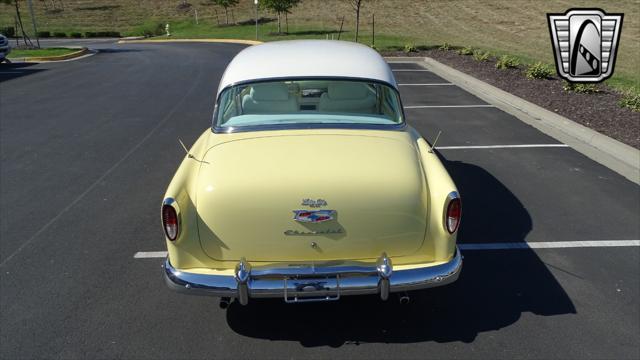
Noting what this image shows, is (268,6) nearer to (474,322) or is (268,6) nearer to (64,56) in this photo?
(64,56)

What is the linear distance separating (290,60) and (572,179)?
4642mm

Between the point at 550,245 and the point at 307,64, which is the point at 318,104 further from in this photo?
the point at 550,245

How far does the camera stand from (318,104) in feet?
16.1

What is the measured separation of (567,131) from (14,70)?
19091 mm

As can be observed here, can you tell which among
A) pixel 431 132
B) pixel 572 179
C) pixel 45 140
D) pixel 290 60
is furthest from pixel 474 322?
pixel 45 140

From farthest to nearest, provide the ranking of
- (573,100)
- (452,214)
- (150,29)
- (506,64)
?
(150,29) < (506,64) < (573,100) < (452,214)

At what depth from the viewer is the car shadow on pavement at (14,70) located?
1717 cm

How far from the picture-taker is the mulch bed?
8961 millimetres

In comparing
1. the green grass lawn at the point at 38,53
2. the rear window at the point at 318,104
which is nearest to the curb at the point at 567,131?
the rear window at the point at 318,104

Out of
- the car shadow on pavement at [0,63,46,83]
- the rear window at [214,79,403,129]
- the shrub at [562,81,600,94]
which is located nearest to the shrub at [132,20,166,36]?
the car shadow on pavement at [0,63,46,83]

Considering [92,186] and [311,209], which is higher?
[311,209]

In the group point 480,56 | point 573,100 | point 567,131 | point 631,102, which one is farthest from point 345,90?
point 480,56

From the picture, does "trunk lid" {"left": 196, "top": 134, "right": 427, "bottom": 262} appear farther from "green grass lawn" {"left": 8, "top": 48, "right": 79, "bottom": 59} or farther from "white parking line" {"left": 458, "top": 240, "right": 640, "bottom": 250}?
"green grass lawn" {"left": 8, "top": 48, "right": 79, "bottom": 59}

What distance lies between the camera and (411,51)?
2098 centimetres
